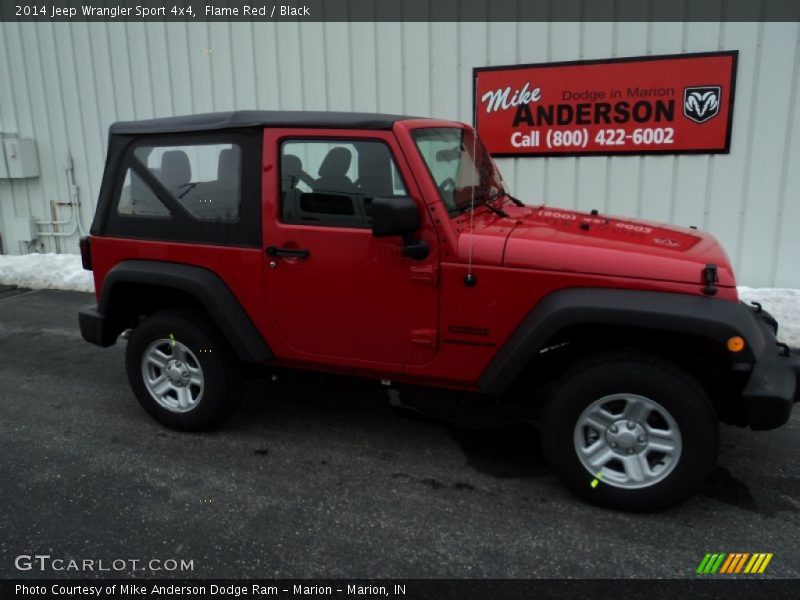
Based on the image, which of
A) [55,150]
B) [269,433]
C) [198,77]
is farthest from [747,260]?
[55,150]

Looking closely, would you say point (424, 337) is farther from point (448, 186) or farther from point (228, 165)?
point (228, 165)

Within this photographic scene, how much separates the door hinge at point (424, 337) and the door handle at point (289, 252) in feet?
2.47

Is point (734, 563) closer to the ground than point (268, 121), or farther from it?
closer to the ground

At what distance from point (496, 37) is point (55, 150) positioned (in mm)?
6807

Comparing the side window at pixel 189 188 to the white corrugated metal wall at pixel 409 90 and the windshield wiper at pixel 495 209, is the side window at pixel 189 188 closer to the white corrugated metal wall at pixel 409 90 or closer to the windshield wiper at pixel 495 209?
the windshield wiper at pixel 495 209

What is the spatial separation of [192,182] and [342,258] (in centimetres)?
115

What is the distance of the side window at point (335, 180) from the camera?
3488 millimetres

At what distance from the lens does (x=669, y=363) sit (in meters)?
3.11

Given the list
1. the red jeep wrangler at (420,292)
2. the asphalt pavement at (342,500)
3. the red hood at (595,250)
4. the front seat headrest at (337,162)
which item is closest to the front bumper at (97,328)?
the red jeep wrangler at (420,292)

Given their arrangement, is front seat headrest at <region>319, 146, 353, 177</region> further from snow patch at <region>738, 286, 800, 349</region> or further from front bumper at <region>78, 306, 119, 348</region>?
snow patch at <region>738, 286, 800, 349</region>

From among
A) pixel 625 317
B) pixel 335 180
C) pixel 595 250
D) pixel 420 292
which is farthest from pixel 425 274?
pixel 625 317

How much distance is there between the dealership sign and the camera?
6.46 meters

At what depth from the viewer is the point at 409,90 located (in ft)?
25.1
